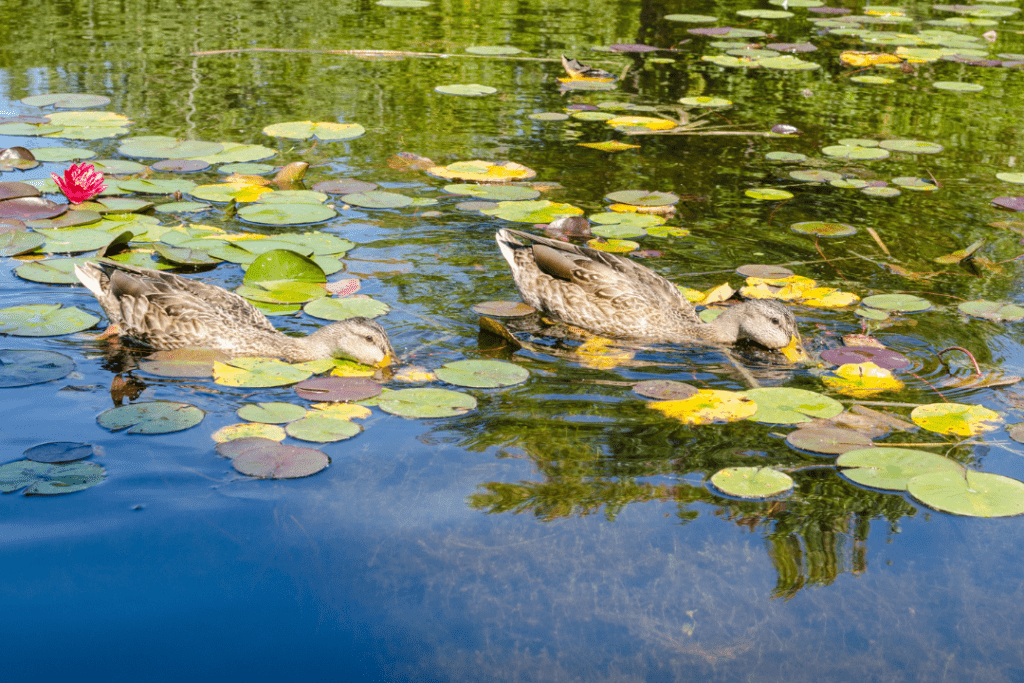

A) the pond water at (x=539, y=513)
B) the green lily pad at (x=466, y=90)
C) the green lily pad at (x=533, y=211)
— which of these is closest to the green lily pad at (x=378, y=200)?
the pond water at (x=539, y=513)

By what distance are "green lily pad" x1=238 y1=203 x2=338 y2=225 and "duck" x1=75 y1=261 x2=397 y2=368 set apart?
151 cm

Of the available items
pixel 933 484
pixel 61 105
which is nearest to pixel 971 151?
pixel 933 484

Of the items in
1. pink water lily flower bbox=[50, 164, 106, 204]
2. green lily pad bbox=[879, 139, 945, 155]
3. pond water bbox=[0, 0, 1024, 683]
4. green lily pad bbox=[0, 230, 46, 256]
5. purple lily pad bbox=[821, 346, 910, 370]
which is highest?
green lily pad bbox=[879, 139, 945, 155]

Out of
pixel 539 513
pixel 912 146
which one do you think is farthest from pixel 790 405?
pixel 912 146

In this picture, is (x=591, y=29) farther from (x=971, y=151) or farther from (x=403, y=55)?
(x=971, y=151)

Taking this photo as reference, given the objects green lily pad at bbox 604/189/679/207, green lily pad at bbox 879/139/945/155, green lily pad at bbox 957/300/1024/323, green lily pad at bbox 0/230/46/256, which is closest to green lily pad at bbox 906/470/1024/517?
green lily pad at bbox 957/300/1024/323

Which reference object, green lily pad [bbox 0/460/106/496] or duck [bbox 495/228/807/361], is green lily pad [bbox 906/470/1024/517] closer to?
duck [bbox 495/228/807/361]

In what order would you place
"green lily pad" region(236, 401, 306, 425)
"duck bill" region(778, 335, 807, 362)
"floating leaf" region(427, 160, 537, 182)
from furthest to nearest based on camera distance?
"floating leaf" region(427, 160, 537, 182), "duck bill" region(778, 335, 807, 362), "green lily pad" region(236, 401, 306, 425)

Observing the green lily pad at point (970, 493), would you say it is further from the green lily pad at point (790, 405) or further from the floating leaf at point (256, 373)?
the floating leaf at point (256, 373)

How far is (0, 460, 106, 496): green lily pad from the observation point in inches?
167

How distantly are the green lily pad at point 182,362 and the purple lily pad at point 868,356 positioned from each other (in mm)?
3364

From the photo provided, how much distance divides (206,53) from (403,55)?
241cm

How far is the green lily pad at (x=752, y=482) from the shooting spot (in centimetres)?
442

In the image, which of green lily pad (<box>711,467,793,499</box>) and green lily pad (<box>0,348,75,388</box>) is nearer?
green lily pad (<box>711,467,793,499</box>)
